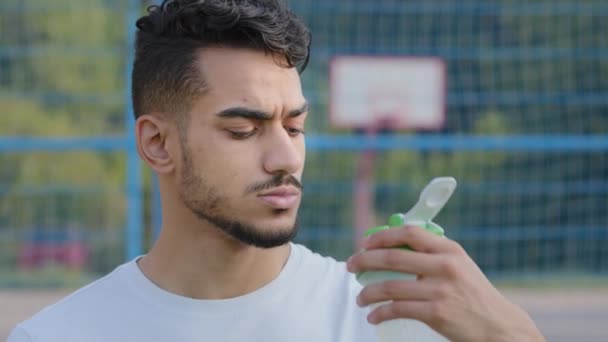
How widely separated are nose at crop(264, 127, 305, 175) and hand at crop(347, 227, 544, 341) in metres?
0.50

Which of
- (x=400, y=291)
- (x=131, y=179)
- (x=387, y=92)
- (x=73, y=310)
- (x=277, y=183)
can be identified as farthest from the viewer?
(x=387, y=92)

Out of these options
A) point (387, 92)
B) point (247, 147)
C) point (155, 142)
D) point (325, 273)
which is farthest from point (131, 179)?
point (247, 147)

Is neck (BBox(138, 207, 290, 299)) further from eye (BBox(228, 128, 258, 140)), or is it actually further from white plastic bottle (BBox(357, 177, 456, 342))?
white plastic bottle (BBox(357, 177, 456, 342))

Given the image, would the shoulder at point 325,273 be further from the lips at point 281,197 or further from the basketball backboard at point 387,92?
the basketball backboard at point 387,92

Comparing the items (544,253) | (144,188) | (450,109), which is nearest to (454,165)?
(450,109)

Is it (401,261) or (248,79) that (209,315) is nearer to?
(248,79)

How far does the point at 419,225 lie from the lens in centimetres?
142

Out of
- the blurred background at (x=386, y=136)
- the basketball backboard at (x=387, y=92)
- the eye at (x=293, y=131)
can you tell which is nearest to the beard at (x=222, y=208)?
the eye at (x=293, y=131)

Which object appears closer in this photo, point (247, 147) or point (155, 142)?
point (247, 147)

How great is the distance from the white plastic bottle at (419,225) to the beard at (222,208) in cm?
43

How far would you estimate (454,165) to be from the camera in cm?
764

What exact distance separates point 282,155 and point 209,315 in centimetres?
30

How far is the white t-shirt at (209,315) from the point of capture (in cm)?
196

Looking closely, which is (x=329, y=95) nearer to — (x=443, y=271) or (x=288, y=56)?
(x=288, y=56)
